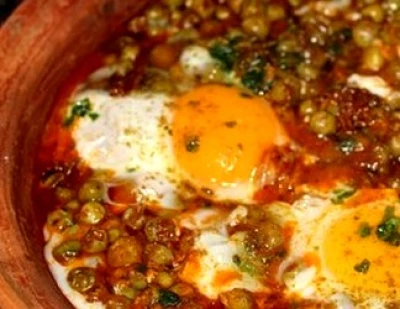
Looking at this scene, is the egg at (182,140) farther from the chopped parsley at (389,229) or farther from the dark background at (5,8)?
the dark background at (5,8)

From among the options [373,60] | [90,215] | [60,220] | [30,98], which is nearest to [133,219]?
[90,215]

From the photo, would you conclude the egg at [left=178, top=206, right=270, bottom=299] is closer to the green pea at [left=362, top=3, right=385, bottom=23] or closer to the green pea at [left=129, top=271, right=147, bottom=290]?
the green pea at [left=129, top=271, right=147, bottom=290]

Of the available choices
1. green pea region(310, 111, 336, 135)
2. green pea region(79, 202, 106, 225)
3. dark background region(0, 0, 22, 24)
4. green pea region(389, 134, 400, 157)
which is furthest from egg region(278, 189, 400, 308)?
dark background region(0, 0, 22, 24)

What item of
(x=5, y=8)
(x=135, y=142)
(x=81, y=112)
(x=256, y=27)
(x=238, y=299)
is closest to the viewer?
(x=238, y=299)

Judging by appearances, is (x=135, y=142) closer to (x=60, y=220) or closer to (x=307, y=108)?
(x=60, y=220)

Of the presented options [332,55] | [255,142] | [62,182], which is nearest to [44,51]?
[62,182]

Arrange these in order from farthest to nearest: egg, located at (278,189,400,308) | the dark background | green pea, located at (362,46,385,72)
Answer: the dark background < green pea, located at (362,46,385,72) < egg, located at (278,189,400,308)
